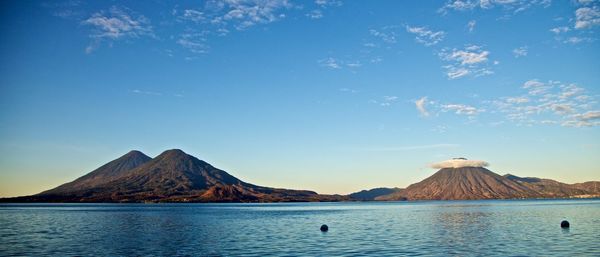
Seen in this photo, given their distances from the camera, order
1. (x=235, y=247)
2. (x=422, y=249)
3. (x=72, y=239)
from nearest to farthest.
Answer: (x=422, y=249) < (x=235, y=247) < (x=72, y=239)

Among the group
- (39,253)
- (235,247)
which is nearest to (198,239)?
(235,247)

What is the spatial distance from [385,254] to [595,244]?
90.5 feet

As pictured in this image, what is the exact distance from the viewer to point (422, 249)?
50781 mm

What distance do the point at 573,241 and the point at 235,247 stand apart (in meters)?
43.5

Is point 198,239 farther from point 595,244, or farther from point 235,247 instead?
point 595,244

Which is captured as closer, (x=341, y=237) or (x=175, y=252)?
(x=175, y=252)

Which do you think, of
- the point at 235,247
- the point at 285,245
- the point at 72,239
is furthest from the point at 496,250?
the point at 72,239

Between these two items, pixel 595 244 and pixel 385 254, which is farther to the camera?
pixel 595 244

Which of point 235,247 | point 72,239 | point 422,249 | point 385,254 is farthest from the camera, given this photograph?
point 72,239

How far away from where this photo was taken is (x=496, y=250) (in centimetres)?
4872

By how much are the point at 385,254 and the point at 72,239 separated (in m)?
44.8

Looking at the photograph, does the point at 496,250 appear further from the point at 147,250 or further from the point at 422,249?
the point at 147,250

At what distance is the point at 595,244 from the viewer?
176 feet

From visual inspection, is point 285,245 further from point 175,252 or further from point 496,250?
point 496,250
